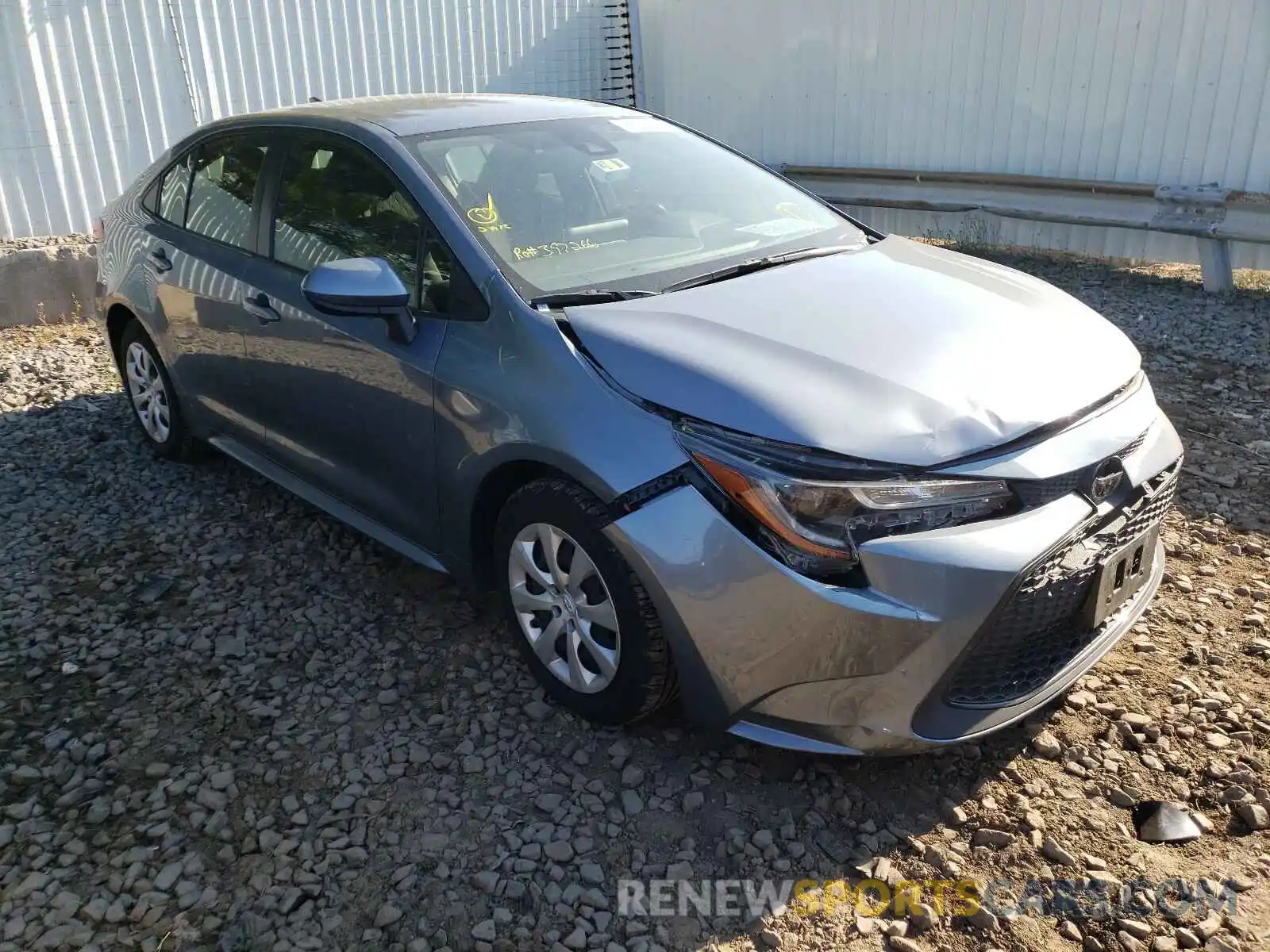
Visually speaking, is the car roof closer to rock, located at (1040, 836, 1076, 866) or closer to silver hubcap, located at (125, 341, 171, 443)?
silver hubcap, located at (125, 341, 171, 443)

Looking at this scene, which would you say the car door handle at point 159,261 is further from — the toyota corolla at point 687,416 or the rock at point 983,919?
the rock at point 983,919

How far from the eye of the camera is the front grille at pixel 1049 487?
2.47 meters

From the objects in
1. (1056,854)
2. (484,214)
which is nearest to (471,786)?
(1056,854)

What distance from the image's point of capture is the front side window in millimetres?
3359

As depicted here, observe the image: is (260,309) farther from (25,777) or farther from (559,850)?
(559,850)

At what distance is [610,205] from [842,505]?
1.62m

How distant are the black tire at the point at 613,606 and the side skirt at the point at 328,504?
1.82ft

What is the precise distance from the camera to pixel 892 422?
8.14 feet

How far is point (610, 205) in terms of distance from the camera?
3549 mm

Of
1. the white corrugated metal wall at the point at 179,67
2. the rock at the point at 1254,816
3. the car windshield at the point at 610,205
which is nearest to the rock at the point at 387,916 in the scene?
the car windshield at the point at 610,205

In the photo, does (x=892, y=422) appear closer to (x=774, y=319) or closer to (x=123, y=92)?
(x=774, y=319)

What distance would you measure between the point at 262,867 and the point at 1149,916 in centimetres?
218

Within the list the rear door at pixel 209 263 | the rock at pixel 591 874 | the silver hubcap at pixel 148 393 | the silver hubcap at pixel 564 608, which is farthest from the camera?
the silver hubcap at pixel 148 393

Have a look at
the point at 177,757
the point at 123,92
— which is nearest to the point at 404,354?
the point at 177,757
